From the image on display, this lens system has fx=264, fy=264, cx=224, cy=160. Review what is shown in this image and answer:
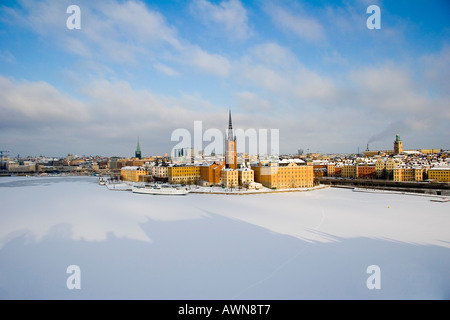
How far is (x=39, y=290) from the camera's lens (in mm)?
4238

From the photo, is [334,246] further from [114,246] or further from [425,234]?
[114,246]

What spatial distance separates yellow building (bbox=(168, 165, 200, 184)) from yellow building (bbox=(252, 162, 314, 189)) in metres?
6.71

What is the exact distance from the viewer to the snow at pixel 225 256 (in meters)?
4.20

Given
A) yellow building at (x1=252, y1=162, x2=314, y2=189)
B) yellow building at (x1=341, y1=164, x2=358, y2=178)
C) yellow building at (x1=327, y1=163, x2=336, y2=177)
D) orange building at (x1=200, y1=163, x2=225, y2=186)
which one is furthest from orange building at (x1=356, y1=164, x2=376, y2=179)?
orange building at (x1=200, y1=163, x2=225, y2=186)

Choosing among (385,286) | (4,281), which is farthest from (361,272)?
(4,281)

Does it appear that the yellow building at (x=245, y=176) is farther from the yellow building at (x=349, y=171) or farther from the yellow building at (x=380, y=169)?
the yellow building at (x=380, y=169)

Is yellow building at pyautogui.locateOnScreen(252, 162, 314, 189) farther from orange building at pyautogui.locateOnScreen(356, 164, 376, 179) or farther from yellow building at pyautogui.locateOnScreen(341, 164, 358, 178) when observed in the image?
yellow building at pyautogui.locateOnScreen(341, 164, 358, 178)

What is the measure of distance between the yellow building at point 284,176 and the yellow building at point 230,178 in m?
2.20

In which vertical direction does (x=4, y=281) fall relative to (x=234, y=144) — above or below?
below

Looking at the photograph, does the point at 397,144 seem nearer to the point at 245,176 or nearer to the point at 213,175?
the point at 245,176

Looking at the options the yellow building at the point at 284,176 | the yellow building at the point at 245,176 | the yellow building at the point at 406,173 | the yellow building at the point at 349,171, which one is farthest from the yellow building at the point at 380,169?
the yellow building at the point at 245,176

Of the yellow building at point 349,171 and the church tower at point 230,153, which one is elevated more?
the church tower at point 230,153
